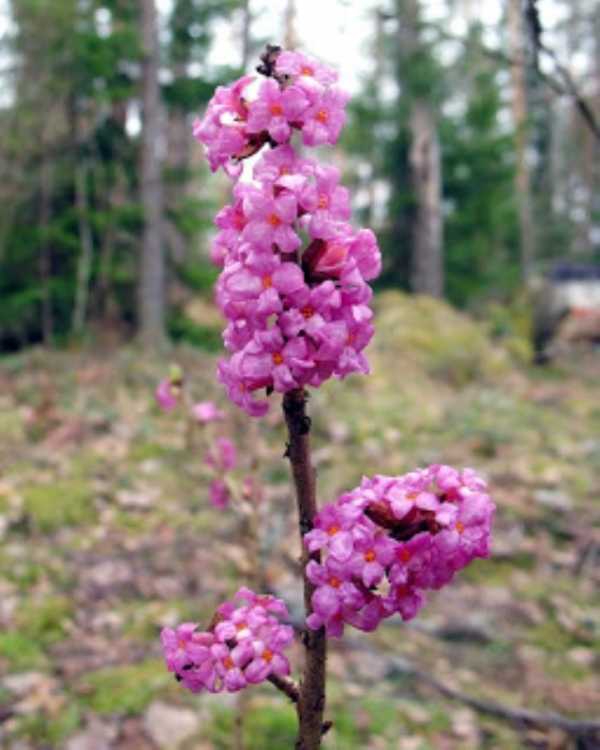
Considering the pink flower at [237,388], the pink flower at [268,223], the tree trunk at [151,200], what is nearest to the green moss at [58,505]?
the tree trunk at [151,200]

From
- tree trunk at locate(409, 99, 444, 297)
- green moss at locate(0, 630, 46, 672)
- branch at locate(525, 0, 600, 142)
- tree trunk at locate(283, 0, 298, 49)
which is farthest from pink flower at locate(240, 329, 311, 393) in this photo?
tree trunk at locate(409, 99, 444, 297)

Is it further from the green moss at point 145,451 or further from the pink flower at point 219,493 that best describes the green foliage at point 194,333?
the pink flower at point 219,493

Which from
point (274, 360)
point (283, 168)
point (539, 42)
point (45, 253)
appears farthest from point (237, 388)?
point (45, 253)

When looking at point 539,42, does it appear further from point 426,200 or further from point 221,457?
point 426,200

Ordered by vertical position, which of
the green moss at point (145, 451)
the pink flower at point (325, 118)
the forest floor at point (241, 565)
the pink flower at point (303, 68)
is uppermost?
the pink flower at point (303, 68)

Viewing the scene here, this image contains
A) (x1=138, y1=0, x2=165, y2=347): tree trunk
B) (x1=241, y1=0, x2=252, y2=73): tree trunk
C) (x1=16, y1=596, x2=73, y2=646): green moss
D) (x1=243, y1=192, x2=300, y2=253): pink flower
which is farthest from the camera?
(x1=138, y1=0, x2=165, y2=347): tree trunk

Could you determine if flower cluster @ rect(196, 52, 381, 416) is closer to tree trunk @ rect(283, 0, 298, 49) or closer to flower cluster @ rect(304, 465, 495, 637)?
flower cluster @ rect(304, 465, 495, 637)
